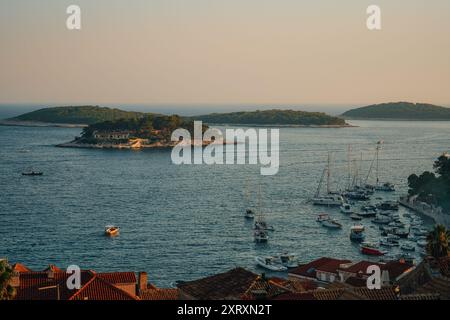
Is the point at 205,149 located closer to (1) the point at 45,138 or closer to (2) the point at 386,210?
(1) the point at 45,138

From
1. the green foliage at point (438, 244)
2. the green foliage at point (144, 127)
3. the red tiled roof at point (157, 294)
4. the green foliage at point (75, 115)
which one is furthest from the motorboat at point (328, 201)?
the green foliage at point (75, 115)

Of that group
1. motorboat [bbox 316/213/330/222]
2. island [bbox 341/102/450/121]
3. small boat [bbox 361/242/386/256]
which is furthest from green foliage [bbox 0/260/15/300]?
island [bbox 341/102/450/121]

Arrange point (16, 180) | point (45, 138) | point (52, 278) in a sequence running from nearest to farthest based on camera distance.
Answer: point (52, 278) → point (16, 180) → point (45, 138)

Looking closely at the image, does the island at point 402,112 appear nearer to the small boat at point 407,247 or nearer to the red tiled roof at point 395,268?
the small boat at point 407,247

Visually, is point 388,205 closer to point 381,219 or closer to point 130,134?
point 381,219

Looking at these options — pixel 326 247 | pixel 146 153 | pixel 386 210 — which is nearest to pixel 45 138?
pixel 146 153

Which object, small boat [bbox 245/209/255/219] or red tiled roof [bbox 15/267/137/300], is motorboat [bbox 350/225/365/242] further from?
red tiled roof [bbox 15/267/137/300]

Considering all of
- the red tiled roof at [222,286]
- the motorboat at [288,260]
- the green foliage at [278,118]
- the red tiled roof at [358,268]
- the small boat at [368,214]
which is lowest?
the small boat at [368,214]

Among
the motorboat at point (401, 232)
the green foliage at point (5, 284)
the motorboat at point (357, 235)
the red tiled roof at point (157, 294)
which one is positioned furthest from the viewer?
the motorboat at point (401, 232)
